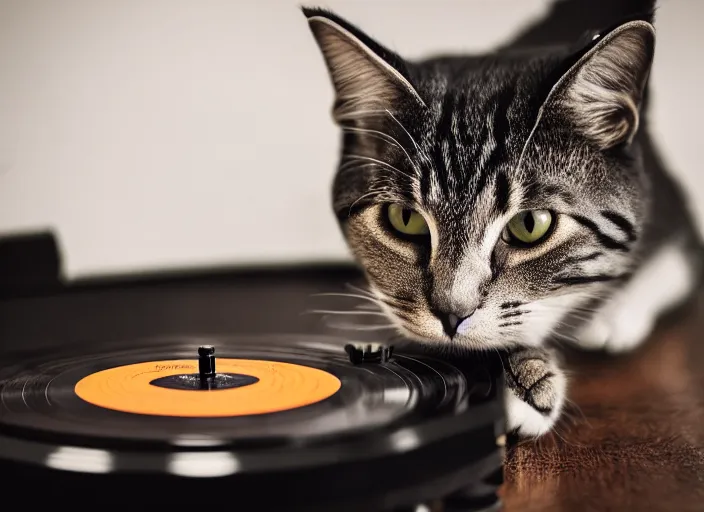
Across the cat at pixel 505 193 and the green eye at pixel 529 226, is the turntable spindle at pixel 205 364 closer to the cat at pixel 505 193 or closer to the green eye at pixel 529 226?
the cat at pixel 505 193

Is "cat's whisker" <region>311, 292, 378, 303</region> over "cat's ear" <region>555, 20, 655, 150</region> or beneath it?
beneath

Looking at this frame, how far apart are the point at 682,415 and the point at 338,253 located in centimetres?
51

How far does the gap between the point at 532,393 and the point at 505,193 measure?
8.8 inches

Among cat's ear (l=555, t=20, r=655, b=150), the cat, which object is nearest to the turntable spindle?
the cat

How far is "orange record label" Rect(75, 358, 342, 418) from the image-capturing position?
0.54 m

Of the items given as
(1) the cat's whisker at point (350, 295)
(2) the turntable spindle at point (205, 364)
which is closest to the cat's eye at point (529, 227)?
(1) the cat's whisker at point (350, 295)

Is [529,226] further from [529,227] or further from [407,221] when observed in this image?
[407,221]

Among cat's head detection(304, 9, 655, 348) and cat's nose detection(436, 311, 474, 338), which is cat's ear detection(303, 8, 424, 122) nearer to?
cat's head detection(304, 9, 655, 348)

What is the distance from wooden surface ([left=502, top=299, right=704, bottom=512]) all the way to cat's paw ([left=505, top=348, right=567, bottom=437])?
20 mm

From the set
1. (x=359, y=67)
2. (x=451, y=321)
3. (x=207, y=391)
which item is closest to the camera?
(x=207, y=391)

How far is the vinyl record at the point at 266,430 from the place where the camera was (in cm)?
43

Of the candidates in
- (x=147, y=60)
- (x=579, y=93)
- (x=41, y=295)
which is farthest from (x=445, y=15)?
(x=41, y=295)

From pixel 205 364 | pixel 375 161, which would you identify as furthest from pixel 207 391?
pixel 375 161

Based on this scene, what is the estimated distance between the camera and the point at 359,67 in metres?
0.84
